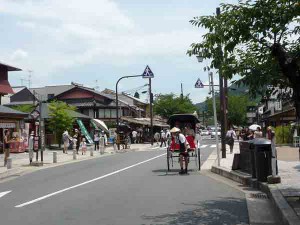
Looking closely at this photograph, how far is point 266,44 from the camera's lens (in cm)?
920

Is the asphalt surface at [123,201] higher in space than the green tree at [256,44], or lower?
lower

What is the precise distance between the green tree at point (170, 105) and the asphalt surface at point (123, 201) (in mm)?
72953

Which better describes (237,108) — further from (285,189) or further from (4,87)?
(285,189)

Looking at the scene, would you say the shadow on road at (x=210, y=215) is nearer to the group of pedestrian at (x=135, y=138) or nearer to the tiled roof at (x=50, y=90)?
the group of pedestrian at (x=135, y=138)

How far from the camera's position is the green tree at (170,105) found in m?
89.7

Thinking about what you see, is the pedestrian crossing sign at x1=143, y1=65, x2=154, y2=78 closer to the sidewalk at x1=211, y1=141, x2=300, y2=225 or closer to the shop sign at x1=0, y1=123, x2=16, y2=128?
the shop sign at x1=0, y1=123, x2=16, y2=128

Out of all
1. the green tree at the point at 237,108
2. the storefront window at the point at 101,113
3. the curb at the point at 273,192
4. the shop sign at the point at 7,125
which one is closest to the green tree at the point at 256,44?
the curb at the point at 273,192

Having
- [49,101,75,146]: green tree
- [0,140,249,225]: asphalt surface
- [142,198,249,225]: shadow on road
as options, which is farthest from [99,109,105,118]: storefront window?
[142,198,249,225]: shadow on road

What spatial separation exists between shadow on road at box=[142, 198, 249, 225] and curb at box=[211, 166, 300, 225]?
0.66 metres

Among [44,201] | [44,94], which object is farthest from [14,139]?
[44,94]

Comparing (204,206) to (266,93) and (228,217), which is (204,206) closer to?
(228,217)

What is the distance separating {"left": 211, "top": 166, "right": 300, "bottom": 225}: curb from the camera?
790cm

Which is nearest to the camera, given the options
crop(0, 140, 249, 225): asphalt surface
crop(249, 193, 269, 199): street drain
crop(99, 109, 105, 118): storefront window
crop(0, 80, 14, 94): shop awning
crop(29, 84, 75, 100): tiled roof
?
crop(0, 140, 249, 225): asphalt surface

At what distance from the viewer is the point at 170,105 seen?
8969 cm
